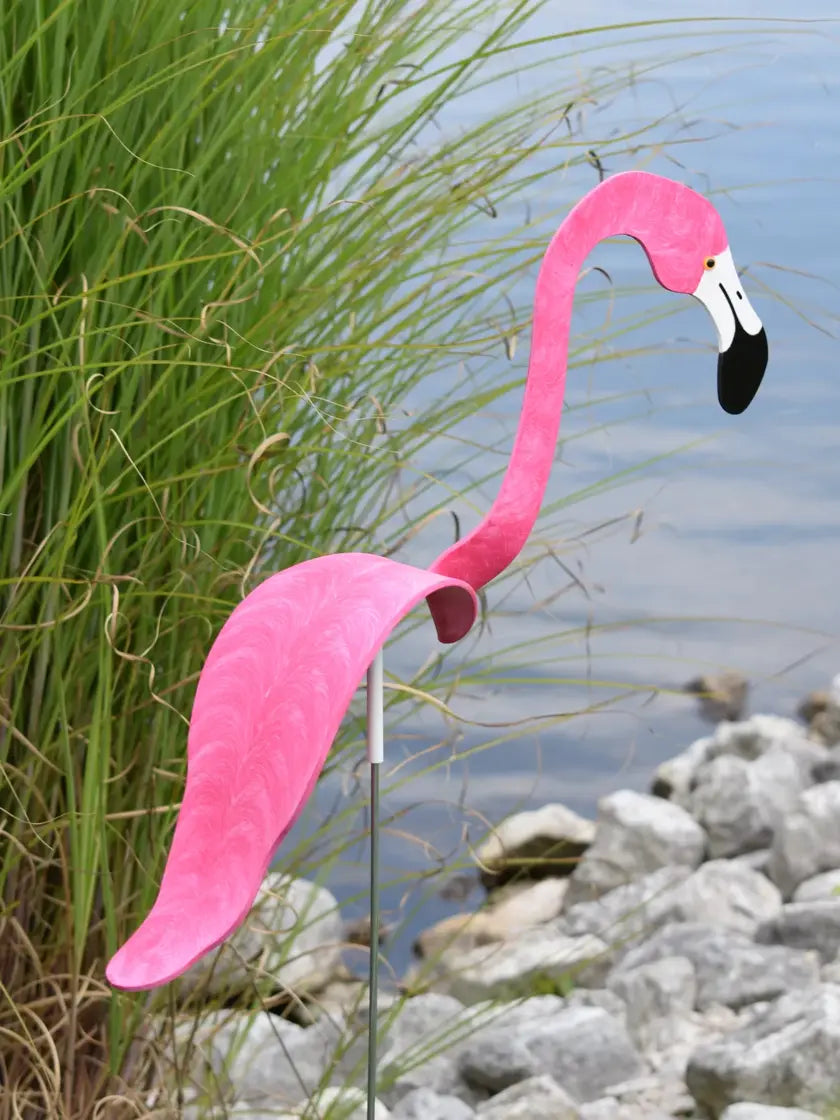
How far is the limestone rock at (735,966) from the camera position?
1.74 m

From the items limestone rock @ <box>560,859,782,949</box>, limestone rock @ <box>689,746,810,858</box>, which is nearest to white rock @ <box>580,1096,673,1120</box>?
limestone rock @ <box>560,859,782,949</box>

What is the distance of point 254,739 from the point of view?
28.8 inches

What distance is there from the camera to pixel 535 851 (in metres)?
2.31

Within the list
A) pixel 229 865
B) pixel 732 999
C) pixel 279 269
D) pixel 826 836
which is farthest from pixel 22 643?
pixel 826 836

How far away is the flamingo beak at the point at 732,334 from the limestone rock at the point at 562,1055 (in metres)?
0.94

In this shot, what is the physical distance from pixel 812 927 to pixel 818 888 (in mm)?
154

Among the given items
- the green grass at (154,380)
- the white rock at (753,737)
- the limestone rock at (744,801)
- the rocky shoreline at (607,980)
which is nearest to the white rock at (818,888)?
the rocky shoreline at (607,980)

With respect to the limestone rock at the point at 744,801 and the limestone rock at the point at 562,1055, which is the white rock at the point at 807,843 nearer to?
the limestone rock at the point at 744,801

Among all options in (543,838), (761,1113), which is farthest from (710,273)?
(543,838)

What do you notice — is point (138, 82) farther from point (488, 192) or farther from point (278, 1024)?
point (278, 1024)

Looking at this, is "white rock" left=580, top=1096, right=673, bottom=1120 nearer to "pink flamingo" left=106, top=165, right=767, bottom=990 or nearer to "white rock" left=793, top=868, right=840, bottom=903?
"white rock" left=793, top=868, right=840, bottom=903

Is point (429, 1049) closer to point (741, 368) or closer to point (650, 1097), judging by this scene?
point (650, 1097)

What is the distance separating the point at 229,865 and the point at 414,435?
20.9 inches

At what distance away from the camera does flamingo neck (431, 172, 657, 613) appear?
83 cm
